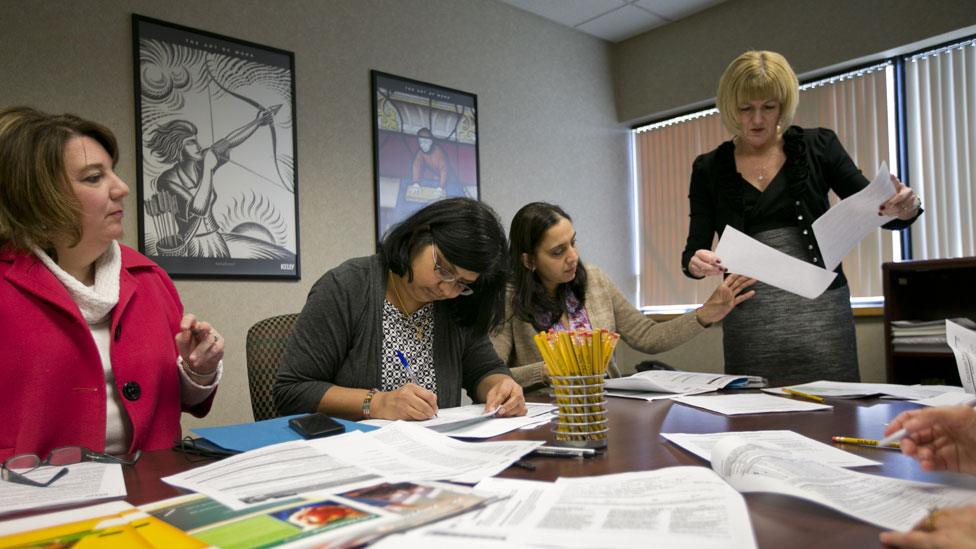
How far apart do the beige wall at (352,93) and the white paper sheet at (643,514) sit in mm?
2483

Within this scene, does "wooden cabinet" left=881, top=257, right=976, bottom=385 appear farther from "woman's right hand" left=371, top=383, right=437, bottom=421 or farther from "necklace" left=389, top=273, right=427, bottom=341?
"woman's right hand" left=371, top=383, right=437, bottom=421

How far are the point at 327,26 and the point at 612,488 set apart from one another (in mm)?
3118

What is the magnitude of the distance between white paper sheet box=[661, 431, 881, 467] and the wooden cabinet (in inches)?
85.1

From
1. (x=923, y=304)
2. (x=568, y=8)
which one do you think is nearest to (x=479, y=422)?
(x=923, y=304)

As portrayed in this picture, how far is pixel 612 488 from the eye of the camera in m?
0.76

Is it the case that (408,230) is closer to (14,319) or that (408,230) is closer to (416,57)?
(14,319)

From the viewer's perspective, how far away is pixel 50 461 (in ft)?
3.29

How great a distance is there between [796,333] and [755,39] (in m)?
2.80

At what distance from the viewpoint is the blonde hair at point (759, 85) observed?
1.91 meters

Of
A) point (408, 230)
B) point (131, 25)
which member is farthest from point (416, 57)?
point (408, 230)

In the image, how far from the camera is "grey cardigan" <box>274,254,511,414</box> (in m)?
1.54

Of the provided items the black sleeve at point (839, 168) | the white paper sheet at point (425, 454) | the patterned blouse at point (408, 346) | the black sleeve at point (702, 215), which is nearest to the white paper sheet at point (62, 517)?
the white paper sheet at point (425, 454)

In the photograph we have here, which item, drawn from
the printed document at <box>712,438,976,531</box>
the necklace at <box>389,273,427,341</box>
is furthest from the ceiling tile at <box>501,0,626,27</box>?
the printed document at <box>712,438,976,531</box>

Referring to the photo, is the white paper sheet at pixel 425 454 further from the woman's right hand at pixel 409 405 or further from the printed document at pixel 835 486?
the printed document at pixel 835 486
